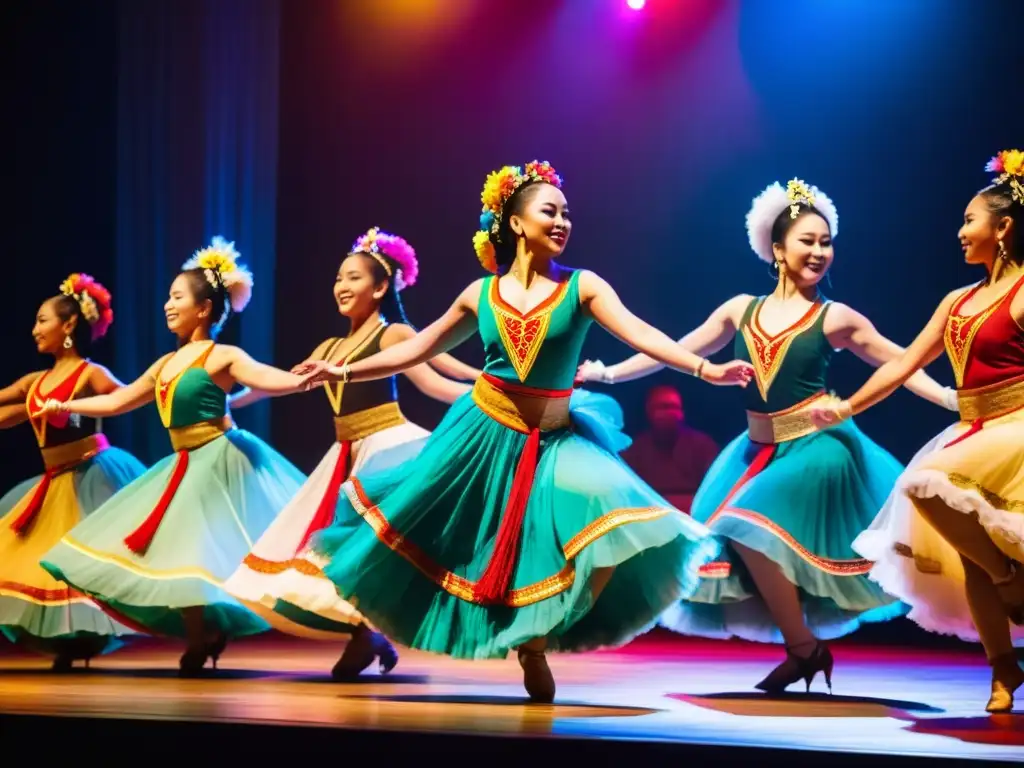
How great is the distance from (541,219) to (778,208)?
3.22 feet

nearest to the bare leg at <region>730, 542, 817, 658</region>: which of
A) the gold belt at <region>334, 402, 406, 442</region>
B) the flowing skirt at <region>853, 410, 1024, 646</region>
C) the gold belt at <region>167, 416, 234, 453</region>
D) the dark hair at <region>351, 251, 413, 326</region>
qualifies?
the flowing skirt at <region>853, 410, 1024, 646</region>

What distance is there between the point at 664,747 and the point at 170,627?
8.14 ft

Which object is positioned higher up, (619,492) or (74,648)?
(619,492)

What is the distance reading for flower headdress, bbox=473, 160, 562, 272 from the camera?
431 centimetres

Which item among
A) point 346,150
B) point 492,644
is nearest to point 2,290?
point 346,150

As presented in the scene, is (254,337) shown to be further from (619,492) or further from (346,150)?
(619,492)

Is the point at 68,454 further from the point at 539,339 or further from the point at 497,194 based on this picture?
the point at 539,339

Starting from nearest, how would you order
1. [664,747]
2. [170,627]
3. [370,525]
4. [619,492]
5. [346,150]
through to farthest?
[664,747] < [619,492] < [370,525] < [170,627] < [346,150]

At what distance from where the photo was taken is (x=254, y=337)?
268 inches

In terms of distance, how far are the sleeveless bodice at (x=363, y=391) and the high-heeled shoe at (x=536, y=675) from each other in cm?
142

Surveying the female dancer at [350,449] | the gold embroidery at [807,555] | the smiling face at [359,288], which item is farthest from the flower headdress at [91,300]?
the gold embroidery at [807,555]

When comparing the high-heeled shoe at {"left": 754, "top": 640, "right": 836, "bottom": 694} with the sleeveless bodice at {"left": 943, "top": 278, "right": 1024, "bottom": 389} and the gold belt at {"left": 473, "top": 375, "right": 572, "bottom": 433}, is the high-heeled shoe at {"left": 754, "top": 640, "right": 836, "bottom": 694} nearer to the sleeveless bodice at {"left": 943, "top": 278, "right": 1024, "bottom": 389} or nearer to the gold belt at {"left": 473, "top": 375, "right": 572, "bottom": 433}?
the sleeveless bodice at {"left": 943, "top": 278, "right": 1024, "bottom": 389}

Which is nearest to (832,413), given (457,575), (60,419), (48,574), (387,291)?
(457,575)

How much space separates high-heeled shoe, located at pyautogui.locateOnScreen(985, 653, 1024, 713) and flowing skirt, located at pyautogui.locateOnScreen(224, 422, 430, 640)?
6.17 ft
